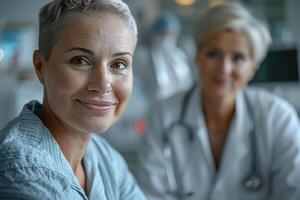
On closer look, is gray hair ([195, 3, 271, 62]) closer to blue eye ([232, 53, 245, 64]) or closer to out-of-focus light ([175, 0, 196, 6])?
blue eye ([232, 53, 245, 64])

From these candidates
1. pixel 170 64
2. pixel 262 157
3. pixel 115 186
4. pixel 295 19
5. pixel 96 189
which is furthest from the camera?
pixel 295 19

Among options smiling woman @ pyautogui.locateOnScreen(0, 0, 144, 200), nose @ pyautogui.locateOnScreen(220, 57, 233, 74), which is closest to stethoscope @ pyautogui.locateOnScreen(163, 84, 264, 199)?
nose @ pyautogui.locateOnScreen(220, 57, 233, 74)

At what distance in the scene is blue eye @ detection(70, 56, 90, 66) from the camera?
2.54ft

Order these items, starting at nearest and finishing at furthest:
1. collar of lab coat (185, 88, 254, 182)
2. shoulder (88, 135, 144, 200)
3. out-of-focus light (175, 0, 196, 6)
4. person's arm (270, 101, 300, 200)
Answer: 1. shoulder (88, 135, 144, 200)
2. person's arm (270, 101, 300, 200)
3. collar of lab coat (185, 88, 254, 182)
4. out-of-focus light (175, 0, 196, 6)

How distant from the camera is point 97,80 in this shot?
768 mm

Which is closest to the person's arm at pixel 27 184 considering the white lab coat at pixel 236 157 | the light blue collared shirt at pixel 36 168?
the light blue collared shirt at pixel 36 168

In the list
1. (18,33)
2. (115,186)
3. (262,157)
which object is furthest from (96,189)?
(18,33)

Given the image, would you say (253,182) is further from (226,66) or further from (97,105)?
(97,105)

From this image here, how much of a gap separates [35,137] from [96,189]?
8.1 inches

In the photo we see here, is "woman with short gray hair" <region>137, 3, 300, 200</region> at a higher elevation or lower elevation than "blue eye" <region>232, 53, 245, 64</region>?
lower

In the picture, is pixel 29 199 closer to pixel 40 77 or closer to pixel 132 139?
pixel 40 77

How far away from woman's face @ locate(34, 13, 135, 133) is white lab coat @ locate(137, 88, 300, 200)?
0.72 metres

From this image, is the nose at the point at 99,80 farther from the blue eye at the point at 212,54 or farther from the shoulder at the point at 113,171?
the blue eye at the point at 212,54

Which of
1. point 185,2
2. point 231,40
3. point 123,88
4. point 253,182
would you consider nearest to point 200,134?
point 253,182
